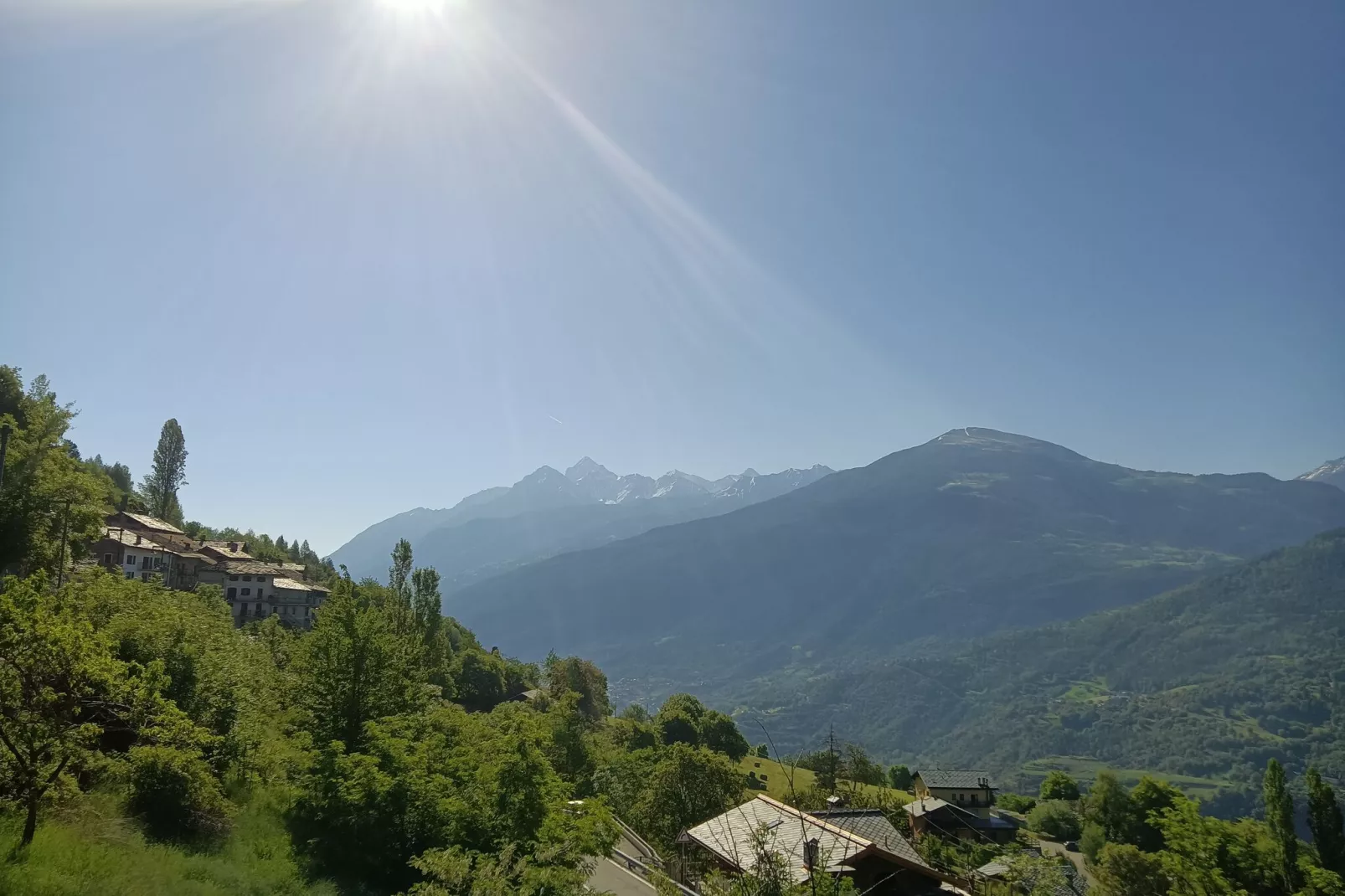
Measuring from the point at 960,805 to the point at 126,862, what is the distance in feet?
310

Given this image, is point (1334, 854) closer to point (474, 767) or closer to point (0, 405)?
point (474, 767)

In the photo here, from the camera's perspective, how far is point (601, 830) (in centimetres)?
2228

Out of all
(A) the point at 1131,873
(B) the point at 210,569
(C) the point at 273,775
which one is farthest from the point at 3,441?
(A) the point at 1131,873

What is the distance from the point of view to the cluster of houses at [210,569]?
76.6 m

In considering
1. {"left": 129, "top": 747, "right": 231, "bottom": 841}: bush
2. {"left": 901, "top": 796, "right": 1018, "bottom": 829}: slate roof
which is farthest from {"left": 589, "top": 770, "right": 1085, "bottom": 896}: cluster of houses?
{"left": 901, "top": 796, "right": 1018, "bottom": 829}: slate roof

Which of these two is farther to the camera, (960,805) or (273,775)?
(960,805)

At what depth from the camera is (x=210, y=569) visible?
8681 cm

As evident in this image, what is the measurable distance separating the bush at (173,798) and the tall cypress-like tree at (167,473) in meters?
109

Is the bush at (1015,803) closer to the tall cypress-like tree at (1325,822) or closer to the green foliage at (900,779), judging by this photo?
the green foliage at (900,779)

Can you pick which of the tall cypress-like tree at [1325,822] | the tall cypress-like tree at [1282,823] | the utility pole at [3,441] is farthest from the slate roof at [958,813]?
the utility pole at [3,441]

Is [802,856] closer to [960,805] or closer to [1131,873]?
[1131,873]

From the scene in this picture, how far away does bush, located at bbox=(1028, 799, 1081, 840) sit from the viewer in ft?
286

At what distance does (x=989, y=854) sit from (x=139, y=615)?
5823 centimetres

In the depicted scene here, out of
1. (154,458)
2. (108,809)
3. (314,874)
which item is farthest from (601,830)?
(154,458)
